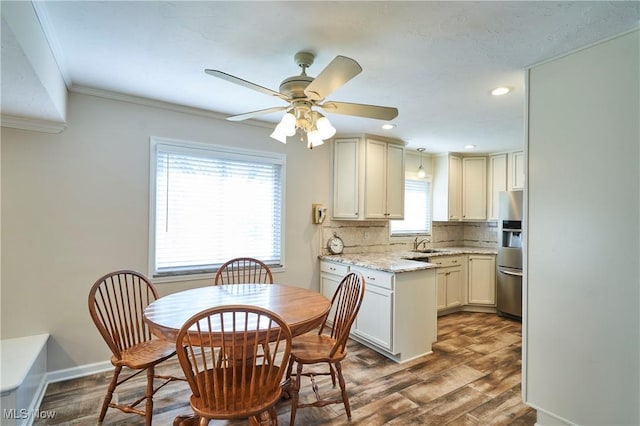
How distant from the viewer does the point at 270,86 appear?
2473 mm

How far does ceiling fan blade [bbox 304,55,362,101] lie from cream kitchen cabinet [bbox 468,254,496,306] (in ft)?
12.7

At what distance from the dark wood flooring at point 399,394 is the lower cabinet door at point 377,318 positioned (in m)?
0.16

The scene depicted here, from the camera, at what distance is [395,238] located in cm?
464

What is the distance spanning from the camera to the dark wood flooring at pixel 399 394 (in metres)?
2.07

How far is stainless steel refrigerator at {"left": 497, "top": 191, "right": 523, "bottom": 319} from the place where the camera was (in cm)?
411

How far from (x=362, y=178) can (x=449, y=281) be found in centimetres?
197

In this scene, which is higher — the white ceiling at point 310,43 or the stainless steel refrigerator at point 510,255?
the white ceiling at point 310,43

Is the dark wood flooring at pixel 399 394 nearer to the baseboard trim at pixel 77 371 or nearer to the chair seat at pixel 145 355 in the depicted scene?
the baseboard trim at pixel 77 371

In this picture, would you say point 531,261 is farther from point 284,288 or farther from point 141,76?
point 141,76

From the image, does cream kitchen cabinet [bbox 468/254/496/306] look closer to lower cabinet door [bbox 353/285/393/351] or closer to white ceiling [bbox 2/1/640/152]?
lower cabinet door [bbox 353/285/393/351]

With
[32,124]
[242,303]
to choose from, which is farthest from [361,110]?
[32,124]

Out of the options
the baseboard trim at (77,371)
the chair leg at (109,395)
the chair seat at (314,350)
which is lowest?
the baseboard trim at (77,371)

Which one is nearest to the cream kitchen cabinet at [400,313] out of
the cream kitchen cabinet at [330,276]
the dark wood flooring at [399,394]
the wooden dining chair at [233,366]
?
the dark wood flooring at [399,394]

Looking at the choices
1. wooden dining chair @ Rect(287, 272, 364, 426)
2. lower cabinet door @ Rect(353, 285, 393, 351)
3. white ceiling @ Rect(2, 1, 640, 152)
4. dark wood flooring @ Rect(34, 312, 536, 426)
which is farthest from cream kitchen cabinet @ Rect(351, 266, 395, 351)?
white ceiling @ Rect(2, 1, 640, 152)
